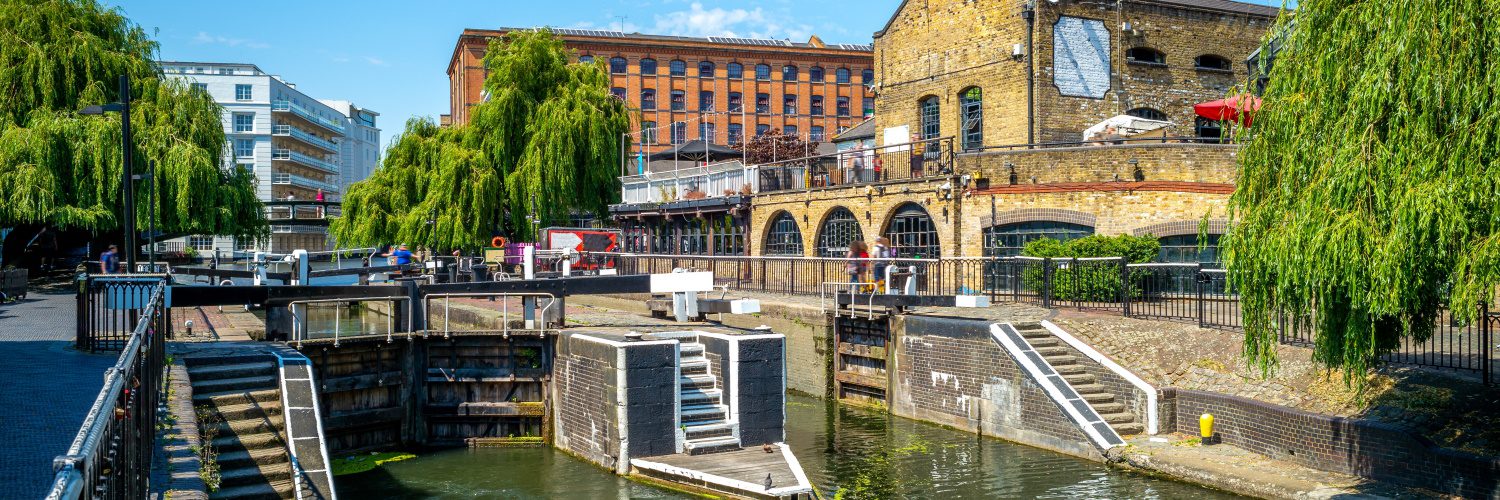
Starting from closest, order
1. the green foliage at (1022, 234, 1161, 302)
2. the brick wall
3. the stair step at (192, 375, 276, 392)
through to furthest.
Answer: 1. the brick wall
2. the stair step at (192, 375, 276, 392)
3. the green foliage at (1022, 234, 1161, 302)

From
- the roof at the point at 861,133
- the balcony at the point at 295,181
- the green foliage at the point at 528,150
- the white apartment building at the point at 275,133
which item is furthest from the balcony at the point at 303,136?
the roof at the point at 861,133

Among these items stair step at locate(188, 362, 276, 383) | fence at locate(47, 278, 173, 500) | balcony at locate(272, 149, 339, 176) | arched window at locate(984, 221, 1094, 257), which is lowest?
stair step at locate(188, 362, 276, 383)

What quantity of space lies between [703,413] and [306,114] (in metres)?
83.2

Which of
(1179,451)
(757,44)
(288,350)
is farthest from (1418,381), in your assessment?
(757,44)

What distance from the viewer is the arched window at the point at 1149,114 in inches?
1238

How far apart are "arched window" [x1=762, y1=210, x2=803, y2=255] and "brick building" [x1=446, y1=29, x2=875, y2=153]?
42.0 meters

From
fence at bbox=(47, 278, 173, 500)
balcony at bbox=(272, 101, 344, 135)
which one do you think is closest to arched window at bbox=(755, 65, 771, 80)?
balcony at bbox=(272, 101, 344, 135)

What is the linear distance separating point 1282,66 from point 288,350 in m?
12.3

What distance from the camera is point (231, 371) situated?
13.8m

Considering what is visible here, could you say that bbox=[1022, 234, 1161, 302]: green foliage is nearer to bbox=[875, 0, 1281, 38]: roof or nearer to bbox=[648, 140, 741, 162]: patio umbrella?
→ bbox=[875, 0, 1281, 38]: roof

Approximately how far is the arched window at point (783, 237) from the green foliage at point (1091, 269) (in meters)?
10.9

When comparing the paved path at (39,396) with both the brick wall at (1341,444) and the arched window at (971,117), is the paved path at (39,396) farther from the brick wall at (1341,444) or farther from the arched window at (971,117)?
the arched window at (971,117)

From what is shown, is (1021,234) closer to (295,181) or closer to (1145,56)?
(1145,56)

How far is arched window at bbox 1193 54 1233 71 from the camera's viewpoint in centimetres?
3209
